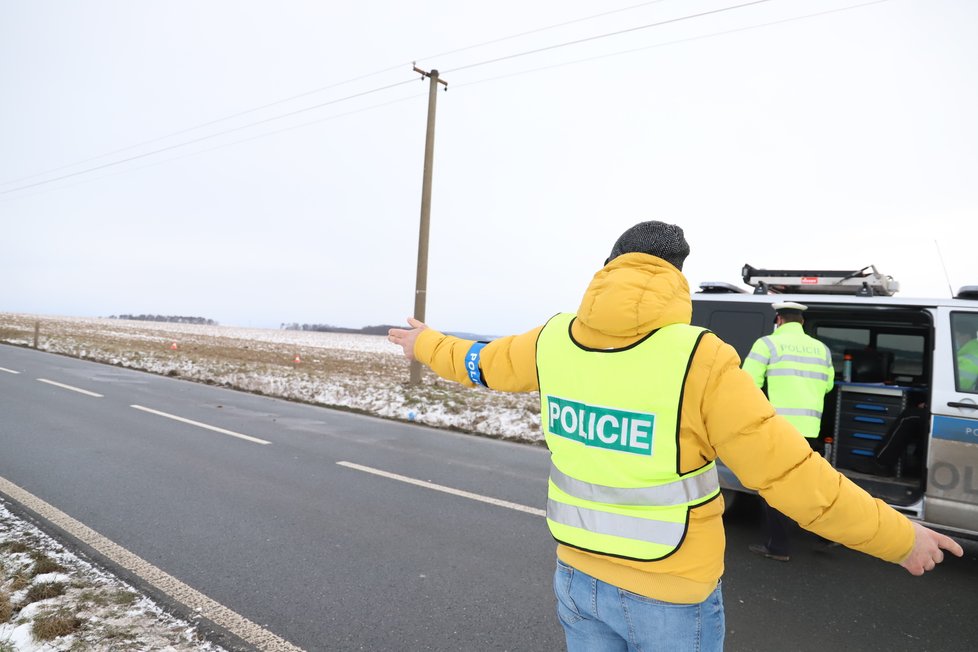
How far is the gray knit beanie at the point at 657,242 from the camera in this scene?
5.17 feet

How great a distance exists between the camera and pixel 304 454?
7375 millimetres

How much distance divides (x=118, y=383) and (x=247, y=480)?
9.71 meters

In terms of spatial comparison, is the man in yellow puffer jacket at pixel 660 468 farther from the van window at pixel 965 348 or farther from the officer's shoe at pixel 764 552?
the van window at pixel 965 348

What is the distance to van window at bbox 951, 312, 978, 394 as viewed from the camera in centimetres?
421

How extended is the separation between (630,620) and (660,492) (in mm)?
363

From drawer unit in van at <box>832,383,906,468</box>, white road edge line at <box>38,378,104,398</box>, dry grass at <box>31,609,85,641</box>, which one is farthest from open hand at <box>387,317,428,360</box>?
white road edge line at <box>38,378,104,398</box>

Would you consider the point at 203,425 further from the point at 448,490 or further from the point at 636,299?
the point at 636,299

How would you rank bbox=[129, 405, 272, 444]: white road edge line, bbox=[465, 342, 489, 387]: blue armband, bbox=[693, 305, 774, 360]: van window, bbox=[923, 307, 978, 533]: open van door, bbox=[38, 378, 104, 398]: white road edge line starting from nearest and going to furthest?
1. bbox=[465, 342, 489, 387]: blue armband
2. bbox=[923, 307, 978, 533]: open van door
3. bbox=[693, 305, 774, 360]: van window
4. bbox=[129, 405, 272, 444]: white road edge line
5. bbox=[38, 378, 104, 398]: white road edge line

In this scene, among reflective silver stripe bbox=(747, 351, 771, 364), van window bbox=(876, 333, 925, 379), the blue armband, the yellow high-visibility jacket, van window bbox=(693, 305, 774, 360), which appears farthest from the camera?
van window bbox=(876, 333, 925, 379)

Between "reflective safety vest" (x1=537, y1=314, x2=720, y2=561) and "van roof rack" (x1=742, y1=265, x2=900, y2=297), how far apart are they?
4319 millimetres

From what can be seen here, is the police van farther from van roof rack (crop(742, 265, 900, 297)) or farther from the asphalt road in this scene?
the asphalt road

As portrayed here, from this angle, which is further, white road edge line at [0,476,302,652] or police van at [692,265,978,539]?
police van at [692,265,978,539]

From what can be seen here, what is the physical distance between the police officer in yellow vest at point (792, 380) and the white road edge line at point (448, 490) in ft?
6.50

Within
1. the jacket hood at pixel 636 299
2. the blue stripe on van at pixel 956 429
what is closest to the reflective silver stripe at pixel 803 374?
the blue stripe on van at pixel 956 429
